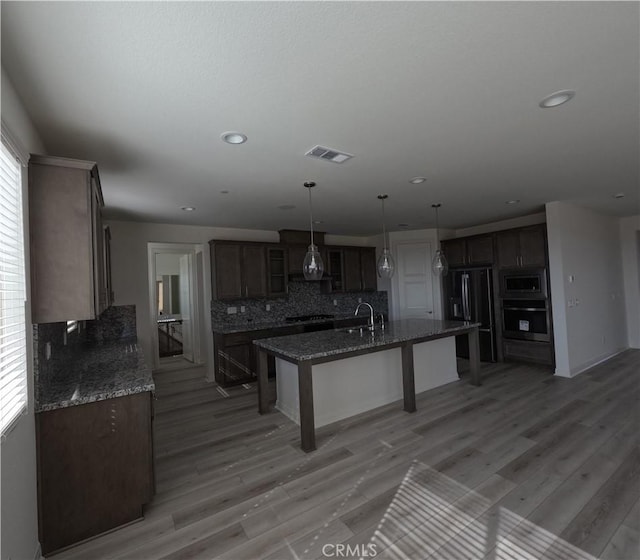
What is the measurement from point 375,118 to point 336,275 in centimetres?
432

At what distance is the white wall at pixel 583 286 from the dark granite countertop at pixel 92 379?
519 centimetres

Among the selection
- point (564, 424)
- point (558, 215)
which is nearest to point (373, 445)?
point (564, 424)

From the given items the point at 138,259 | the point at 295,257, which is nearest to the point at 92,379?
the point at 138,259

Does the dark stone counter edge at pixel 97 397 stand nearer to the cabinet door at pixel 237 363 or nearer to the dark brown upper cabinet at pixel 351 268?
the cabinet door at pixel 237 363

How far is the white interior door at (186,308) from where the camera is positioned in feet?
20.8

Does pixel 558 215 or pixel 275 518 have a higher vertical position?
pixel 558 215

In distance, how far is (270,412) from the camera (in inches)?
144

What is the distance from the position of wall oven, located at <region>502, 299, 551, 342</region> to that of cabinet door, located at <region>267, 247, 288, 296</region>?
12.3 feet

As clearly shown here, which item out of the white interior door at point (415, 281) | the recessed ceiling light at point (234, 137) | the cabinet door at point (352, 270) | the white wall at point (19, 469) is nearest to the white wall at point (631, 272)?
the white interior door at point (415, 281)

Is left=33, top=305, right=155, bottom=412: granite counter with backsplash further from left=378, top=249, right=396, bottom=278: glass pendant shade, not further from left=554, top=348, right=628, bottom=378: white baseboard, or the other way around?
left=554, top=348, right=628, bottom=378: white baseboard

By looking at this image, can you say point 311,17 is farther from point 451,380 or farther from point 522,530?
point 451,380

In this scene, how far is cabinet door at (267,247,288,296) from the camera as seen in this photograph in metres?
5.44

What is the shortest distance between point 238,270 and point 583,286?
5367mm

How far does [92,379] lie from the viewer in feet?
7.37
